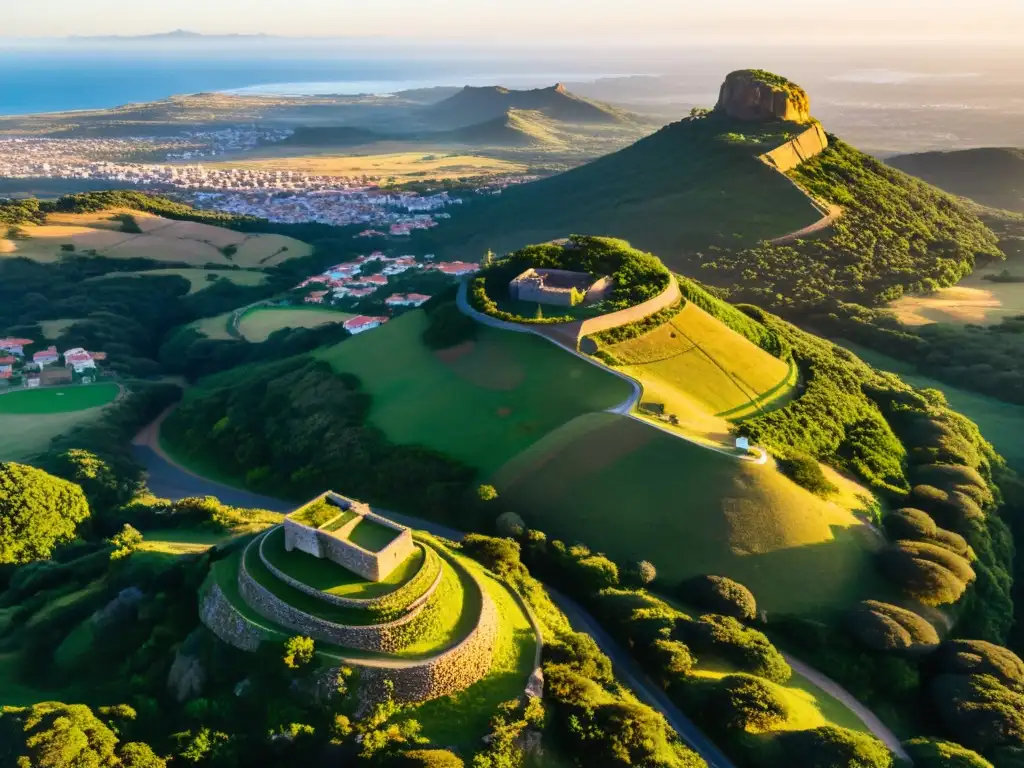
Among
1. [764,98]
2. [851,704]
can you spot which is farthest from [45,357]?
[764,98]

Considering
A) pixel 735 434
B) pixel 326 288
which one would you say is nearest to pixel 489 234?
pixel 326 288

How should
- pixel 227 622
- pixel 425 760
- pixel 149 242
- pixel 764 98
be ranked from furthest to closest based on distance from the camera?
pixel 149 242, pixel 764 98, pixel 227 622, pixel 425 760

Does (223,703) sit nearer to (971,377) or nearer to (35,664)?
(35,664)

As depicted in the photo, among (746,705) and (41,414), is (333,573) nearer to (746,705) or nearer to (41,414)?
(746,705)

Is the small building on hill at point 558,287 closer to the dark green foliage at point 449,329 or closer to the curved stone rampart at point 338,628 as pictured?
the dark green foliage at point 449,329

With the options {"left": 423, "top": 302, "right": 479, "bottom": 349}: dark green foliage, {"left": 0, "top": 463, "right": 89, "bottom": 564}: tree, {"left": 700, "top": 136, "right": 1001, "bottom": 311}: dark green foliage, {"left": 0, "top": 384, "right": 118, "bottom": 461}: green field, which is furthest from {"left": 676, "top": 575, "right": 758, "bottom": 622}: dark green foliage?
{"left": 700, "top": 136, "right": 1001, "bottom": 311}: dark green foliage

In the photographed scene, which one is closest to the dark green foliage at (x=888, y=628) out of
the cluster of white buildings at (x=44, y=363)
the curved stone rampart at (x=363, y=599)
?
the curved stone rampart at (x=363, y=599)

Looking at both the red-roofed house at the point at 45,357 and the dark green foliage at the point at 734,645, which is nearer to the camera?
the dark green foliage at the point at 734,645
